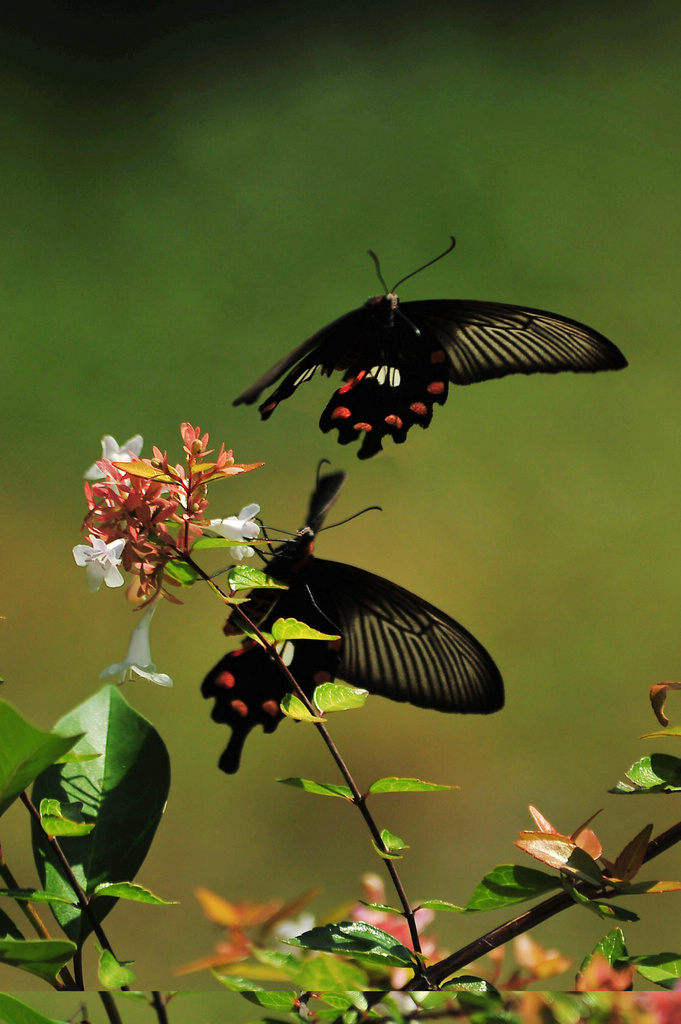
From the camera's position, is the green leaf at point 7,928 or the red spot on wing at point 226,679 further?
the red spot on wing at point 226,679

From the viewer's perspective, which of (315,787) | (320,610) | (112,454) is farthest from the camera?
(320,610)

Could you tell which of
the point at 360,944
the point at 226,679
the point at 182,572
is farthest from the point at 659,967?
the point at 226,679

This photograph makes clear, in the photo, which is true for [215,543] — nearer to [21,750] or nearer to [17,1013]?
[21,750]

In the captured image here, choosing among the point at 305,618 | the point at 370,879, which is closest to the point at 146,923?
the point at 370,879

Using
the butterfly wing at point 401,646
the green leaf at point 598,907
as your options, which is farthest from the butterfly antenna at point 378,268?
the green leaf at point 598,907

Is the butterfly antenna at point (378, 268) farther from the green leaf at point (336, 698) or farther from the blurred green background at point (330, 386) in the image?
the green leaf at point (336, 698)

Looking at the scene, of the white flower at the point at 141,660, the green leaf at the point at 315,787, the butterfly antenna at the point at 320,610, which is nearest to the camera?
the green leaf at the point at 315,787
